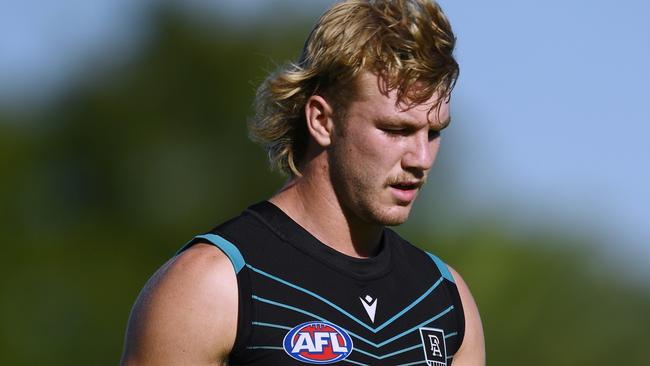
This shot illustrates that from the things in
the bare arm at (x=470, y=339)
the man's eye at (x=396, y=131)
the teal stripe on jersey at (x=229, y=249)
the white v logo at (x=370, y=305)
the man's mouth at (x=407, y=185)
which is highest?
the man's eye at (x=396, y=131)

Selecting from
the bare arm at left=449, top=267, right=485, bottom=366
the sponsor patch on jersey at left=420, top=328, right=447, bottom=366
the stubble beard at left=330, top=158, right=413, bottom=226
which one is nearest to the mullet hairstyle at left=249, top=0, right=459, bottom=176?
the stubble beard at left=330, top=158, right=413, bottom=226

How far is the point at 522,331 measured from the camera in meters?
31.3

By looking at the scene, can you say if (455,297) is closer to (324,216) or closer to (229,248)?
(324,216)

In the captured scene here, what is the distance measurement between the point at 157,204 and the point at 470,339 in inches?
949

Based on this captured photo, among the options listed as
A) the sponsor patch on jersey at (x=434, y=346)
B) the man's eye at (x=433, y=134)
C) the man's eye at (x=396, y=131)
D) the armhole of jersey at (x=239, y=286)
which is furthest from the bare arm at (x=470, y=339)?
the armhole of jersey at (x=239, y=286)

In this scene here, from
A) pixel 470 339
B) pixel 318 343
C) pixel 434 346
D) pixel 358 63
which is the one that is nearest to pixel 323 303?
pixel 318 343

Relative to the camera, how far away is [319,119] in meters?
6.61

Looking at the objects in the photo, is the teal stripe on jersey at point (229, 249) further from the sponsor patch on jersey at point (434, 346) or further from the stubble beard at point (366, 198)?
the sponsor patch on jersey at point (434, 346)

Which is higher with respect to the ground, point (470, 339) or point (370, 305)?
Result: point (370, 305)

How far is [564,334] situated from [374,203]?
85.5ft

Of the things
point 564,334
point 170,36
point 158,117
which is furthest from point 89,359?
point 564,334

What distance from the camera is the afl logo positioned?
6168 mm

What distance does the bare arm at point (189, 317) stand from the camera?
6.00 meters

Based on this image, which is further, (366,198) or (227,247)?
(366,198)
